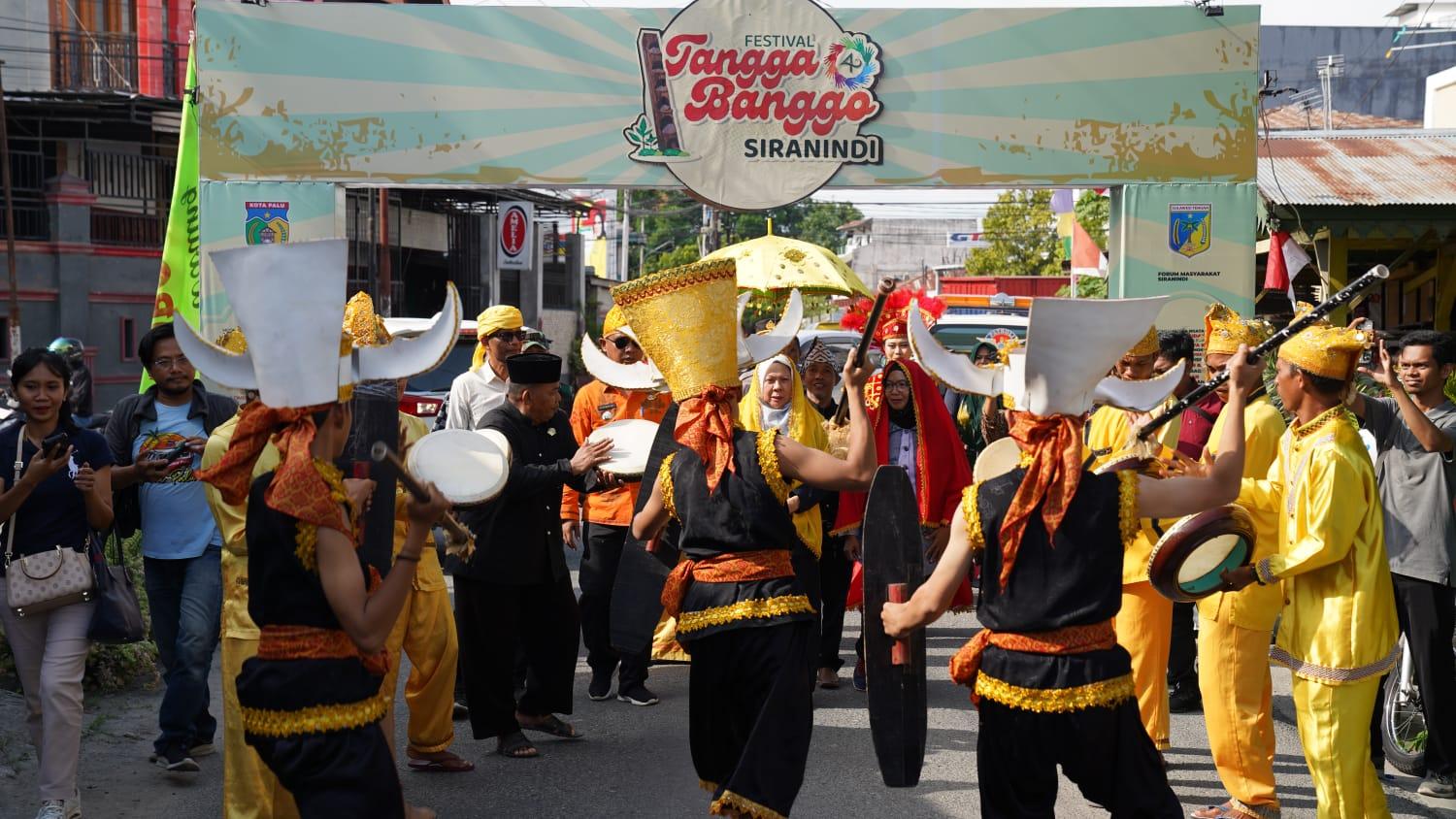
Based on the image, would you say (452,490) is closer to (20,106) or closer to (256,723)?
(256,723)

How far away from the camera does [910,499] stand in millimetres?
Result: 4500

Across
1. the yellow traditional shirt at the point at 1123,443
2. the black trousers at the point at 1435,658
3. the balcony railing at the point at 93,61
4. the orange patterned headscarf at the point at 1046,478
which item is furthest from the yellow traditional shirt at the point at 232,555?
the balcony railing at the point at 93,61

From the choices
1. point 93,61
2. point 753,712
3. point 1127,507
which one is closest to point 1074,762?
point 1127,507

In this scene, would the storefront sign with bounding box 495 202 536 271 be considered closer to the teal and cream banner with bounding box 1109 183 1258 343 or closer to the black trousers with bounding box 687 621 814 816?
the teal and cream banner with bounding box 1109 183 1258 343

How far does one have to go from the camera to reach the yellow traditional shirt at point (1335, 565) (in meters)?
4.83

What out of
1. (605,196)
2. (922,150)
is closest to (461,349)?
(922,150)

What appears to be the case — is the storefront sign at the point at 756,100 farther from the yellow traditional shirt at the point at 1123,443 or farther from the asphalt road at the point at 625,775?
the asphalt road at the point at 625,775

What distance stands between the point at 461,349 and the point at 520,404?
9.84m

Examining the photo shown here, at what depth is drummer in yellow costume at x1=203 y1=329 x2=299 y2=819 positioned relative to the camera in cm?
542

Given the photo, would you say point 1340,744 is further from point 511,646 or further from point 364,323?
point 364,323

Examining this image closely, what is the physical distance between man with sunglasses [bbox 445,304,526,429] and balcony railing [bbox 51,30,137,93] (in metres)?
19.0

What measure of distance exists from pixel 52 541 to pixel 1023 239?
40230 millimetres

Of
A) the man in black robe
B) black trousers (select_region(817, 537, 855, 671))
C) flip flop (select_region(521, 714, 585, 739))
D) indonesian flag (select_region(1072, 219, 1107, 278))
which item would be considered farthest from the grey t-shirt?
indonesian flag (select_region(1072, 219, 1107, 278))

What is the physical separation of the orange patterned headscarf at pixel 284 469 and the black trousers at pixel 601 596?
157 inches
